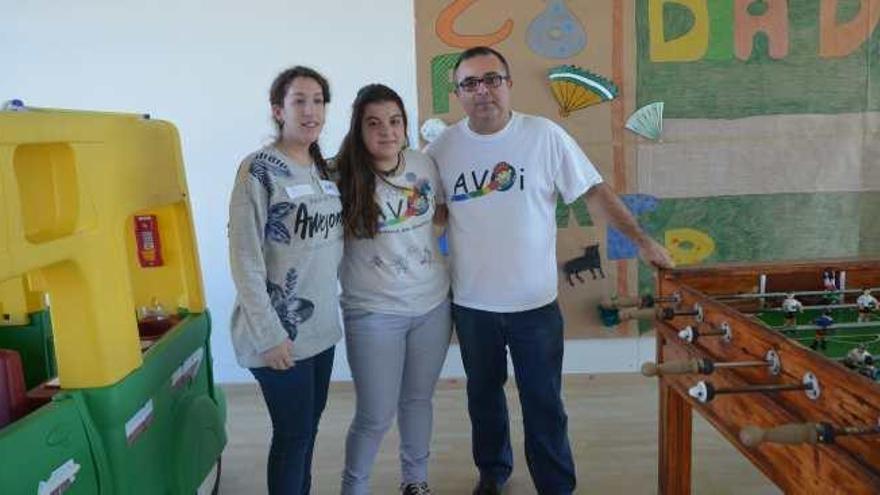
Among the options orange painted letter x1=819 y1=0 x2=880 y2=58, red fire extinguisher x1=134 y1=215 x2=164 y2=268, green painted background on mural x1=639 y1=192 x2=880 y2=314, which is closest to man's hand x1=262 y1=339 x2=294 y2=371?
red fire extinguisher x1=134 y1=215 x2=164 y2=268

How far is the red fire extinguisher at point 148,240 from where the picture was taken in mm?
2330

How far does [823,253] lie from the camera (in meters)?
3.46

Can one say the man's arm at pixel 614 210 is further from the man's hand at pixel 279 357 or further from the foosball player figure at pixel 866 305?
the man's hand at pixel 279 357

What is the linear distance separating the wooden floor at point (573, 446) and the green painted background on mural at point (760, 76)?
53.2 inches

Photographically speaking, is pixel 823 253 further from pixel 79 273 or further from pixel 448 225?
pixel 79 273

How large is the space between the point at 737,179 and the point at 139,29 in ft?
9.40

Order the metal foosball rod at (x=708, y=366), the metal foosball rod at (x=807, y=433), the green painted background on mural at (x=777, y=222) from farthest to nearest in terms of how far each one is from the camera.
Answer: the green painted background on mural at (x=777, y=222)
the metal foosball rod at (x=708, y=366)
the metal foosball rod at (x=807, y=433)

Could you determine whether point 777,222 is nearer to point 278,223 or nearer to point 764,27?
point 764,27

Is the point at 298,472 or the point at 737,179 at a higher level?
the point at 737,179

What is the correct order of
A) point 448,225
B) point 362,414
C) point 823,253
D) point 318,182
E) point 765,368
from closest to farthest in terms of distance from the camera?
point 765,368
point 318,182
point 362,414
point 448,225
point 823,253

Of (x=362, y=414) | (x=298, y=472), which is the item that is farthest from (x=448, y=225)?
(x=298, y=472)

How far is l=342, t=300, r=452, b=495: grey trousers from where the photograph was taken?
2.06 metres

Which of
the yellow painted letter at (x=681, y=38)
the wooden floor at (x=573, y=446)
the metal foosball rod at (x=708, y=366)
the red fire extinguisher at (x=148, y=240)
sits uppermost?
the yellow painted letter at (x=681, y=38)

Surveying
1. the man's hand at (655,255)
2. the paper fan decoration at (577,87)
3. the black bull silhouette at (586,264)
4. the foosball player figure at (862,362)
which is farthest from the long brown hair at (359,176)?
the black bull silhouette at (586,264)
